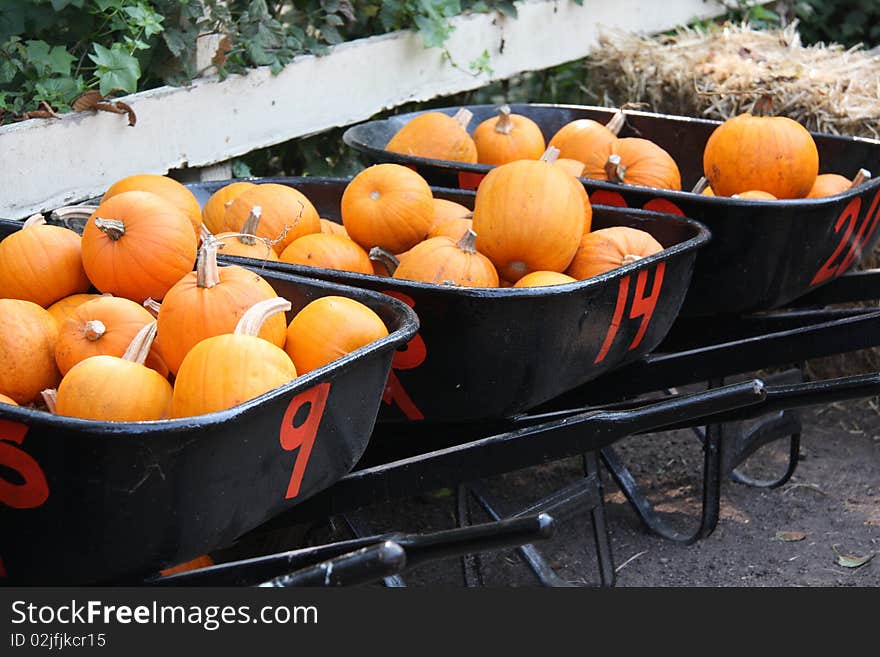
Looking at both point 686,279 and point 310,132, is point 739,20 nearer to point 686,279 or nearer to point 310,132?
point 310,132

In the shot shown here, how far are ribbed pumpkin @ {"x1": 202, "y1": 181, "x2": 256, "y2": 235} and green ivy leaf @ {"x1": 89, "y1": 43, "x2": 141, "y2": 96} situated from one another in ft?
1.59

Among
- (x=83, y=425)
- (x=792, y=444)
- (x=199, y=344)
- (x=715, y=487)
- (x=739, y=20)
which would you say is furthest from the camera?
(x=739, y=20)

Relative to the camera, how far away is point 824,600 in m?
1.86

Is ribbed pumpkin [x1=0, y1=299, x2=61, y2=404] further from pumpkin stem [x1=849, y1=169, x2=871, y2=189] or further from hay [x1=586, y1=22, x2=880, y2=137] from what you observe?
hay [x1=586, y1=22, x2=880, y2=137]

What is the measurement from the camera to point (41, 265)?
1991 millimetres

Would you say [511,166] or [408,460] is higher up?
[511,166]

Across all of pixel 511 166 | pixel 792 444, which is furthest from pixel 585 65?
pixel 511 166

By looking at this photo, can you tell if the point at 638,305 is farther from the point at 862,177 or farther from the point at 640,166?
the point at 862,177

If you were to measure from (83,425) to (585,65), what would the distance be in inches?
146

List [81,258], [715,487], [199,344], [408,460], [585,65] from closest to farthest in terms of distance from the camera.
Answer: [199,344], [408,460], [81,258], [715,487], [585,65]

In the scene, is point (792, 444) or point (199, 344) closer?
point (199, 344)

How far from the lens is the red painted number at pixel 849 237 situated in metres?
2.70

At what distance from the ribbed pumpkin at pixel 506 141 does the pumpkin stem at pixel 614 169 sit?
32 cm

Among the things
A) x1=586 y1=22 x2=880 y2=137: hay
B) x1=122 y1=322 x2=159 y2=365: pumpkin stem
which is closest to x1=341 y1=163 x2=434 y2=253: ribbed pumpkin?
x1=122 y1=322 x2=159 y2=365: pumpkin stem
